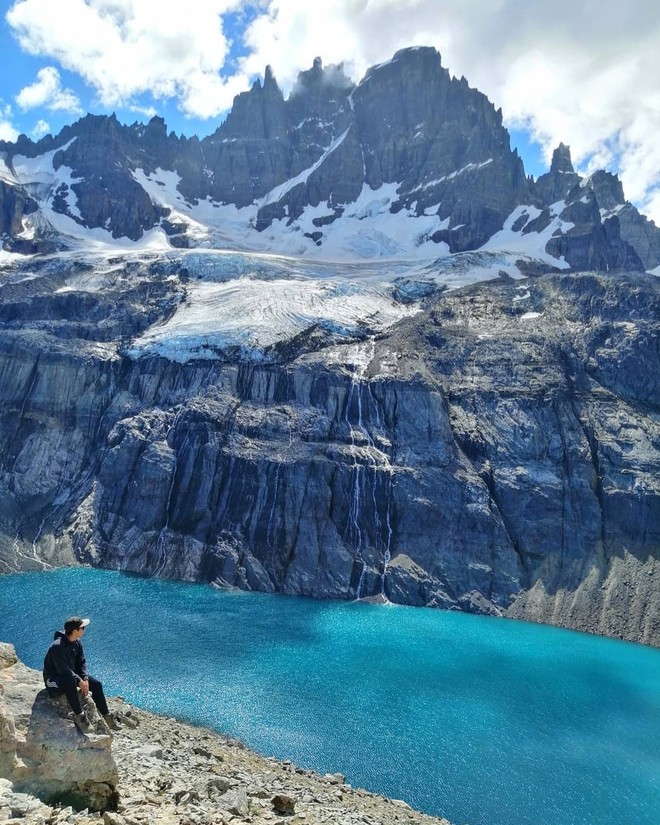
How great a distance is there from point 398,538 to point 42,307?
198ft

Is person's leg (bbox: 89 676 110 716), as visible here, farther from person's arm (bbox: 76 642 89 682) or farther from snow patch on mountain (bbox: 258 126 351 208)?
snow patch on mountain (bbox: 258 126 351 208)

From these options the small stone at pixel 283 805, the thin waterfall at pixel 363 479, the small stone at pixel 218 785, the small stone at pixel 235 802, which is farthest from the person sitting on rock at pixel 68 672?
the thin waterfall at pixel 363 479

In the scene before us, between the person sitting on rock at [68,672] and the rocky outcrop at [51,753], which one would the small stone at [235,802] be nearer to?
the rocky outcrop at [51,753]

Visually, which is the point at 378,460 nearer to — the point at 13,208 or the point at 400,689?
the point at 400,689

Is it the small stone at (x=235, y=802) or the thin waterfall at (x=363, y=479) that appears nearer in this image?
the small stone at (x=235, y=802)

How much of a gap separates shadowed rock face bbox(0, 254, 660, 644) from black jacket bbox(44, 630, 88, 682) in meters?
50.9

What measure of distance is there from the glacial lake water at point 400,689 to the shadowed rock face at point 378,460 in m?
5.83

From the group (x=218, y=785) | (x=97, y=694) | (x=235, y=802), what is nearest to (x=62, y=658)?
(x=97, y=694)

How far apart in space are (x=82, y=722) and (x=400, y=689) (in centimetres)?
2883

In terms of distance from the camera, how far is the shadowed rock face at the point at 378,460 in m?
60.8

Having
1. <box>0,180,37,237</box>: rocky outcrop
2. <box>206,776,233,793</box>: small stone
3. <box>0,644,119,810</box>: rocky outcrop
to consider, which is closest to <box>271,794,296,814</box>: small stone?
<box>206,776,233,793</box>: small stone

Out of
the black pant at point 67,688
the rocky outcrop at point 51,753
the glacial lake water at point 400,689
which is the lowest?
the glacial lake water at point 400,689

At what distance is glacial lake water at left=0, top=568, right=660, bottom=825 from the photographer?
26234 mm

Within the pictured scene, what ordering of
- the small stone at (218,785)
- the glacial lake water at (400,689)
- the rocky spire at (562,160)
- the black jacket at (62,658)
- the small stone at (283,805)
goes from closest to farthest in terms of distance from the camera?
the black jacket at (62,658)
the small stone at (283,805)
the small stone at (218,785)
the glacial lake water at (400,689)
the rocky spire at (562,160)
